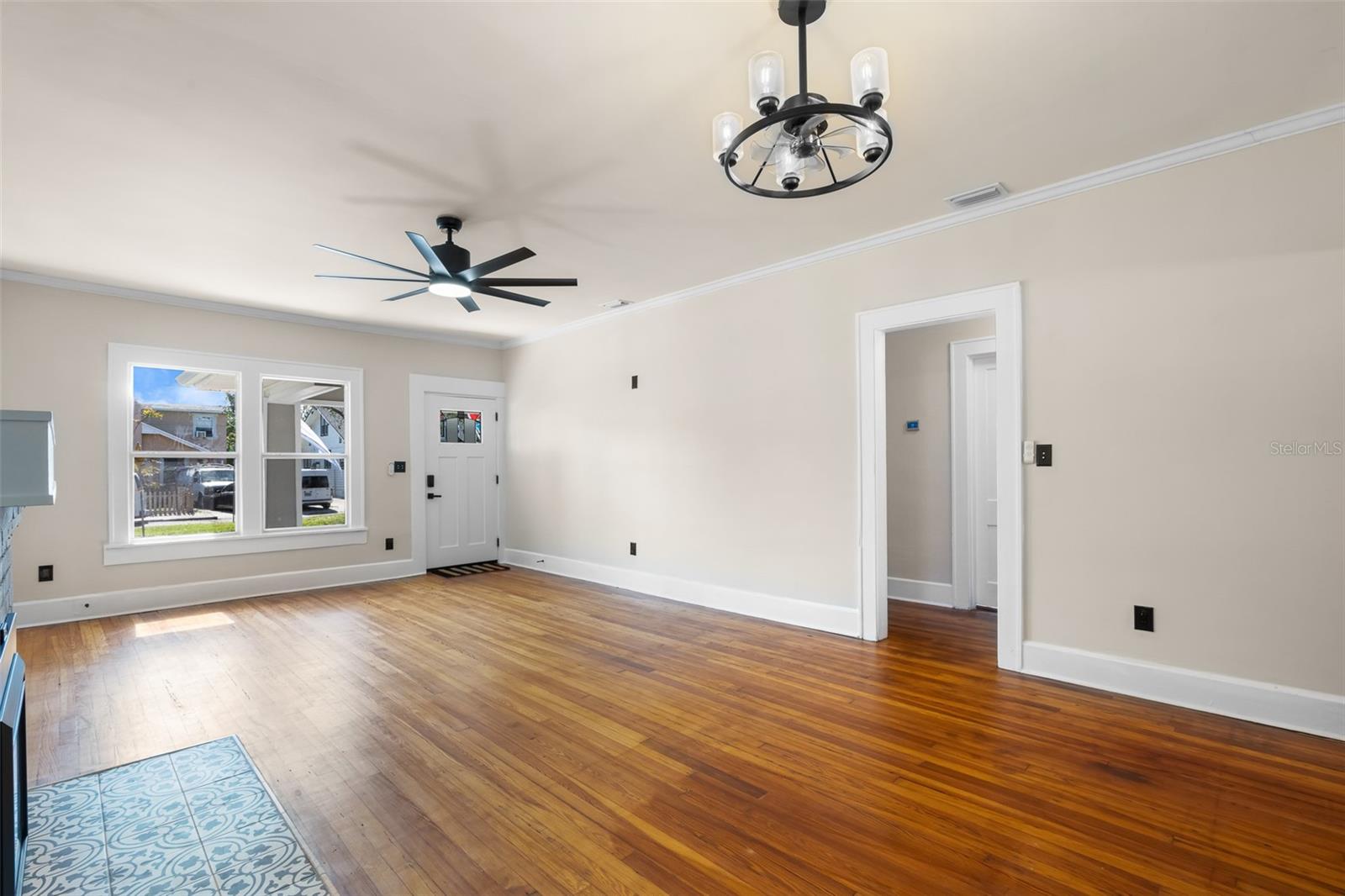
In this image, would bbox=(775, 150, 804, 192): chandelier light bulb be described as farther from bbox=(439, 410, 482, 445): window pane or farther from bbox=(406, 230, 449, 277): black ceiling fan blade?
bbox=(439, 410, 482, 445): window pane

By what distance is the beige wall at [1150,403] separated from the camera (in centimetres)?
267

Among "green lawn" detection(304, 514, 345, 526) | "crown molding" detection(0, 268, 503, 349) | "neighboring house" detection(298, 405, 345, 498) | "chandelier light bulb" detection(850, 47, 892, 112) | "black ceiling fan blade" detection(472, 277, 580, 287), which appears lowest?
"green lawn" detection(304, 514, 345, 526)

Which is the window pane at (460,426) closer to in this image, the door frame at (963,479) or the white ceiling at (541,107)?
the white ceiling at (541,107)

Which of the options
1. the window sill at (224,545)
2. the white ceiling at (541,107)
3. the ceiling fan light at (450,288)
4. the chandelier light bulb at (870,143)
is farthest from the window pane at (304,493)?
the chandelier light bulb at (870,143)

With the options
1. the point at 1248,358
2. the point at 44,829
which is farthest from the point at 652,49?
the point at 44,829

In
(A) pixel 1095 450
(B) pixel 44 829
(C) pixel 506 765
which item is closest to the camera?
(B) pixel 44 829

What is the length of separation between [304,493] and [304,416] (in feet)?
2.60

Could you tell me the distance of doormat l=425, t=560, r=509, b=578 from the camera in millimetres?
6688

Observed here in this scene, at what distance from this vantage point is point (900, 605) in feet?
16.7

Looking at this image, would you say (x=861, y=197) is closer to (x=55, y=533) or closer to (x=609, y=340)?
(x=609, y=340)

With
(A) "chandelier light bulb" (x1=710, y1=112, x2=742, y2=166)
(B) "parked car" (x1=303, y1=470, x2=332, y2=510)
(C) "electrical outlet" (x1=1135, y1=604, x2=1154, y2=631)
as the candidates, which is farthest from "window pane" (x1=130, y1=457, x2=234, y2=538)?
(C) "electrical outlet" (x1=1135, y1=604, x2=1154, y2=631)

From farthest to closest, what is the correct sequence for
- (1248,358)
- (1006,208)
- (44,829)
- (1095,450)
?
1. (1006,208)
2. (1095,450)
3. (1248,358)
4. (44,829)

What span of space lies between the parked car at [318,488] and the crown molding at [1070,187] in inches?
169

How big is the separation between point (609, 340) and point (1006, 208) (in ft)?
12.1
